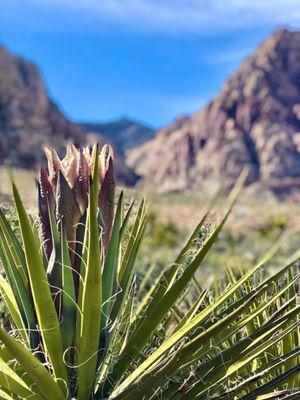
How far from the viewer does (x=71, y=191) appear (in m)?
2.43

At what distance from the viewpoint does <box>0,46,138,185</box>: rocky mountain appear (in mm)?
66094

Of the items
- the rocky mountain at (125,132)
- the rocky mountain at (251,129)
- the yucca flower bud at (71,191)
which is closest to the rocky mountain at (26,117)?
the rocky mountain at (251,129)

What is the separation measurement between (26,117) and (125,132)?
239 feet

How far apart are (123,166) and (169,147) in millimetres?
42763

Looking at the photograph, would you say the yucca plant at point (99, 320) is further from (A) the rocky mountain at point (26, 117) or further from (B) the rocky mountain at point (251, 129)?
Answer: (B) the rocky mountain at point (251, 129)

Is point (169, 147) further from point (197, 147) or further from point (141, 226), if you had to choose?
point (141, 226)

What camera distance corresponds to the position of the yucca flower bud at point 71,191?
2436 millimetres

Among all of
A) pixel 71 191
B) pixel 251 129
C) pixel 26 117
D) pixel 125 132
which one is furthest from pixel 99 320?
pixel 125 132

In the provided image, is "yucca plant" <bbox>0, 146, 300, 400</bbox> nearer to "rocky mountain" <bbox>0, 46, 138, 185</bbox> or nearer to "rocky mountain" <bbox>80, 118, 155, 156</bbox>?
"rocky mountain" <bbox>0, 46, 138, 185</bbox>

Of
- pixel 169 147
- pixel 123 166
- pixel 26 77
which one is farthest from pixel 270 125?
pixel 26 77

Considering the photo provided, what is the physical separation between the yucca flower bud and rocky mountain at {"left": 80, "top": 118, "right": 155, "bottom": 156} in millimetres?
130819

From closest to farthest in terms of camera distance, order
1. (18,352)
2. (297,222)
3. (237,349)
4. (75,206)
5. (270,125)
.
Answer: (18,352), (237,349), (75,206), (297,222), (270,125)

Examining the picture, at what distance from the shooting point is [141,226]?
2.78 metres

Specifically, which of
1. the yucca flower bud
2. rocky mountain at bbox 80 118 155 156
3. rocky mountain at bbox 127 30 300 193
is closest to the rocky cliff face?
rocky mountain at bbox 127 30 300 193
